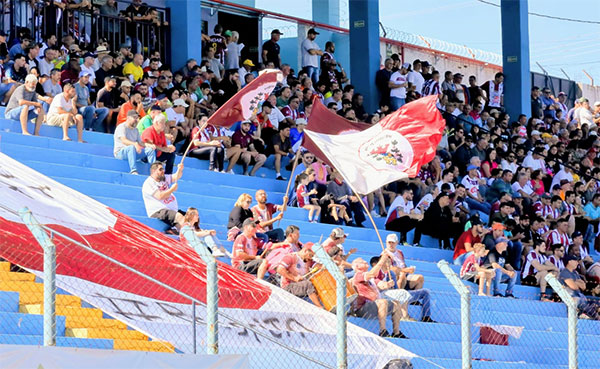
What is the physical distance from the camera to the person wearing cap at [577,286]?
16562 mm

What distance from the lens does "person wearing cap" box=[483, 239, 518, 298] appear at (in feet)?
54.0

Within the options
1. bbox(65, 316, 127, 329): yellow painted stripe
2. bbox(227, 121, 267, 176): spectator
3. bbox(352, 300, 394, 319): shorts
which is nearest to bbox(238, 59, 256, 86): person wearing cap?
bbox(227, 121, 267, 176): spectator

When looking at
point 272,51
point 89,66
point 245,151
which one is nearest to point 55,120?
point 89,66

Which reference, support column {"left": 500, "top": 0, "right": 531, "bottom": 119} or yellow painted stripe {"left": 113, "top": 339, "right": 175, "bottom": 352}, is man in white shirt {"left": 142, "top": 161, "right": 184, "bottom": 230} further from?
support column {"left": 500, "top": 0, "right": 531, "bottom": 119}

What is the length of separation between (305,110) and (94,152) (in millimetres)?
5105

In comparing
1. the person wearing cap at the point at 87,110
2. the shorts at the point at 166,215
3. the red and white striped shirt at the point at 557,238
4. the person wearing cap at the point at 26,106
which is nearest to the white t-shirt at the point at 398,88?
the red and white striped shirt at the point at 557,238

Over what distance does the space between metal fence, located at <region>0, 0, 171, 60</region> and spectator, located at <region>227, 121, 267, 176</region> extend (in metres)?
3.19

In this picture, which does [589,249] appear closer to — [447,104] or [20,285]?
[447,104]

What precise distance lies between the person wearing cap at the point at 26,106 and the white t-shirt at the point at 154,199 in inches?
79.2

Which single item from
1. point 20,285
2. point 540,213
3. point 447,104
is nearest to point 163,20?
point 447,104

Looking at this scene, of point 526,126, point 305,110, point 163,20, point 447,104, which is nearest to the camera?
point 305,110

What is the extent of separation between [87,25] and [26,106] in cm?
629

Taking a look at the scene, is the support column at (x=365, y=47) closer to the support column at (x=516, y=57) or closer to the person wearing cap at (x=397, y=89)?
the person wearing cap at (x=397, y=89)

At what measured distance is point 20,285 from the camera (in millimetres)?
11219
